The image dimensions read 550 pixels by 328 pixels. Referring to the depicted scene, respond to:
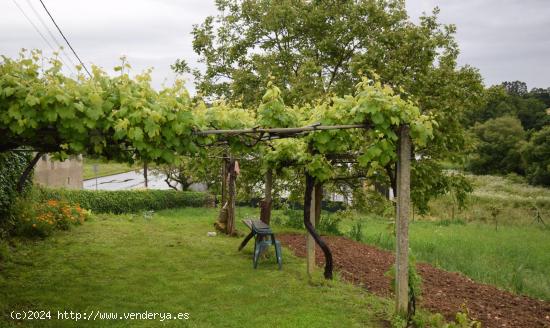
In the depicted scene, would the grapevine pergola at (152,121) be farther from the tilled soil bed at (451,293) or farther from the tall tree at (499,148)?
the tall tree at (499,148)

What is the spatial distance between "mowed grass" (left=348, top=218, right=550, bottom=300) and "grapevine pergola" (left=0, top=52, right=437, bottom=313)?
2964 millimetres

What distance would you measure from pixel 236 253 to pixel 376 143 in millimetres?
4787

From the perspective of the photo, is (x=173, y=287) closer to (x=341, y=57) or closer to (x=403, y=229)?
(x=403, y=229)

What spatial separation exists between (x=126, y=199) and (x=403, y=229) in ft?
53.2

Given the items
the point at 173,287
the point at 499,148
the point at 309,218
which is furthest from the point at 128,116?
the point at 499,148

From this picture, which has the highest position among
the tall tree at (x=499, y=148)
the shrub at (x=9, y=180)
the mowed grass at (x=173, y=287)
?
the tall tree at (x=499, y=148)

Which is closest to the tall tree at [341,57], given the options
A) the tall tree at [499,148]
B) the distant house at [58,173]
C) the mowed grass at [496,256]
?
the mowed grass at [496,256]

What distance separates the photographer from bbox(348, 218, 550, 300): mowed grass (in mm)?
8375

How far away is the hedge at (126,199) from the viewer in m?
15.0

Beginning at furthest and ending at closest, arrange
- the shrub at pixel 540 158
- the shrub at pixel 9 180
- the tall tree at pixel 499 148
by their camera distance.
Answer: the tall tree at pixel 499 148 < the shrub at pixel 540 158 < the shrub at pixel 9 180

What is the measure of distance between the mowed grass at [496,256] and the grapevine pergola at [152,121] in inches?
117

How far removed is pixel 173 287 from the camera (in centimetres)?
683

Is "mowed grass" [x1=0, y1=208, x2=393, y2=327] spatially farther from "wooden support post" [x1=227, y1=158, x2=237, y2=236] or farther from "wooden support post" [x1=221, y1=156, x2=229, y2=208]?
"wooden support post" [x1=221, y1=156, x2=229, y2=208]

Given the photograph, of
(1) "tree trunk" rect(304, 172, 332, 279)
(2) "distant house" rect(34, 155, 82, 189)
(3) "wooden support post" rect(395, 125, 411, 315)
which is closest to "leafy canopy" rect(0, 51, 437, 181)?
(3) "wooden support post" rect(395, 125, 411, 315)
